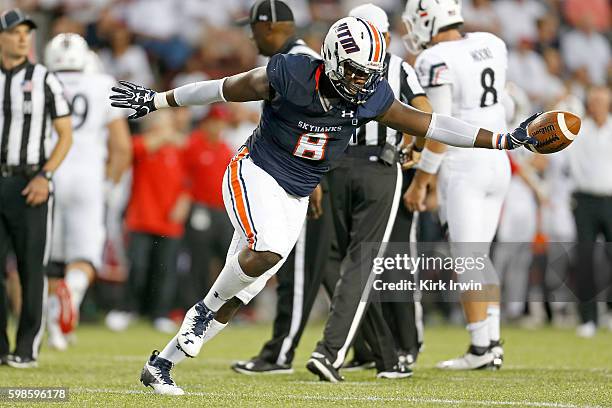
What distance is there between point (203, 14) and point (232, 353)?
26.6 feet

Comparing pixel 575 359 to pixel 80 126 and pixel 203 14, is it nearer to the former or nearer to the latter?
pixel 80 126

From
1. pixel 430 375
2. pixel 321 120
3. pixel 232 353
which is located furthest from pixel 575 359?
pixel 321 120

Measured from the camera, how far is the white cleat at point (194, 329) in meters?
5.93

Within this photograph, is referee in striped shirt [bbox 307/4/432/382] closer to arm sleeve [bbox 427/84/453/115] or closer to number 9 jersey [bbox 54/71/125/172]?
arm sleeve [bbox 427/84/453/115]

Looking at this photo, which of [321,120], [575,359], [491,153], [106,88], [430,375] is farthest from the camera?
[106,88]

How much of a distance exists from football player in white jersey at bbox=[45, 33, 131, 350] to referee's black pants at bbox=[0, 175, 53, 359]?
1.75 m

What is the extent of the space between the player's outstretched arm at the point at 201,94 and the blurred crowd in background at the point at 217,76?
18.0ft

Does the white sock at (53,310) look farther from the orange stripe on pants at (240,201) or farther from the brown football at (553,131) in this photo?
the brown football at (553,131)

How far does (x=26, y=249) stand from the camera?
770 cm

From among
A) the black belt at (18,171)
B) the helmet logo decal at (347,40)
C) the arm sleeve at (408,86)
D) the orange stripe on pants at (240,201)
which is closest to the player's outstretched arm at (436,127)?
the helmet logo decal at (347,40)

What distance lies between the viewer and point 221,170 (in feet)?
42.1

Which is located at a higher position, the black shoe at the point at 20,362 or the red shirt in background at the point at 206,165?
the red shirt in background at the point at 206,165

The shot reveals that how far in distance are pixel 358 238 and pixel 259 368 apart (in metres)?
1.09

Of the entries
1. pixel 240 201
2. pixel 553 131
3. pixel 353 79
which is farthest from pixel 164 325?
pixel 553 131
